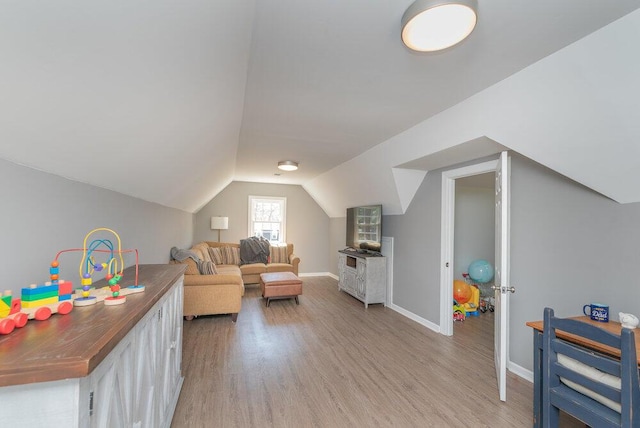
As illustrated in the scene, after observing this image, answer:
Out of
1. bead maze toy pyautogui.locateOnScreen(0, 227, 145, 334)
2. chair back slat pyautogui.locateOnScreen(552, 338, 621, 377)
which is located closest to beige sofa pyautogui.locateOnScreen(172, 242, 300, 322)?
bead maze toy pyautogui.locateOnScreen(0, 227, 145, 334)

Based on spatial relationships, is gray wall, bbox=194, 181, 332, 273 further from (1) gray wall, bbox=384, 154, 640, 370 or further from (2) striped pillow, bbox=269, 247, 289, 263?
(1) gray wall, bbox=384, 154, 640, 370

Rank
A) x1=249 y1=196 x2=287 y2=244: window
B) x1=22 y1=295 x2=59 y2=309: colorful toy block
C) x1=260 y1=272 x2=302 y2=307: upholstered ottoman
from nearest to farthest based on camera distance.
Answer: x1=22 y1=295 x2=59 y2=309: colorful toy block
x1=260 y1=272 x2=302 y2=307: upholstered ottoman
x1=249 y1=196 x2=287 y2=244: window

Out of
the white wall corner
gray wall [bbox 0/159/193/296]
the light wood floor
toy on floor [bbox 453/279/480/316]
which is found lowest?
the light wood floor

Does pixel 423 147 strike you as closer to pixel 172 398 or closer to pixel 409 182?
pixel 409 182

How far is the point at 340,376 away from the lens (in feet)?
9.18

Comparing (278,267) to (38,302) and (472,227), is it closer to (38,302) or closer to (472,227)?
(472,227)

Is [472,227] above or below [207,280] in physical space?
above

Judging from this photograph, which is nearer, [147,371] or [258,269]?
[147,371]

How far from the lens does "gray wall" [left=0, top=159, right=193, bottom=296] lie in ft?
3.94

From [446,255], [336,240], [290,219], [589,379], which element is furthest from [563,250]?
[290,219]

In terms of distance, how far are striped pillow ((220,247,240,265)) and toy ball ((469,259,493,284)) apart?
192 inches

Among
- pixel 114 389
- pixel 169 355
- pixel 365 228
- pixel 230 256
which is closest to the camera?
pixel 114 389

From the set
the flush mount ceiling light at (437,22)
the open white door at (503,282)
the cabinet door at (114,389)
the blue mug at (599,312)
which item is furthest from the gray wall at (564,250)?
the cabinet door at (114,389)

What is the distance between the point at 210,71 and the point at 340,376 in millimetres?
2759
